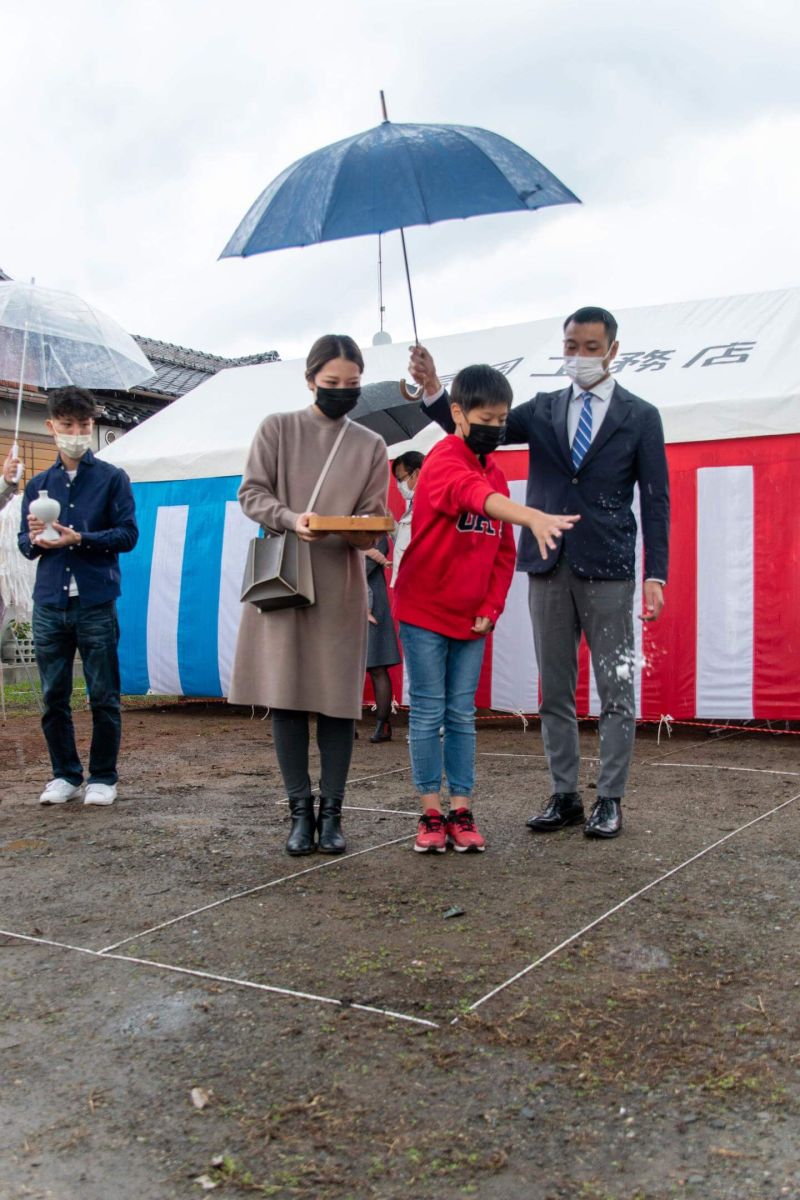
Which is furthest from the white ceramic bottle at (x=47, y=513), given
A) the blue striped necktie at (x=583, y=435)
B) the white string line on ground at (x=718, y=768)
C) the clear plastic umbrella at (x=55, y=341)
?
the white string line on ground at (x=718, y=768)

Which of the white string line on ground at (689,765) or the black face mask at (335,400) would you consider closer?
the black face mask at (335,400)

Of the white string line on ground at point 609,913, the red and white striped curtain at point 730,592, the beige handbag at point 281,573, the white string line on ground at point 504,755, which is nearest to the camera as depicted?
the white string line on ground at point 609,913

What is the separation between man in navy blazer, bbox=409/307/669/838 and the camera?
3.64 meters

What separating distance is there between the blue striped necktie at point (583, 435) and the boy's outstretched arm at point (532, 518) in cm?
51

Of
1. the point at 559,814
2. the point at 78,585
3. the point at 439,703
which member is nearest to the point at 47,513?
the point at 78,585

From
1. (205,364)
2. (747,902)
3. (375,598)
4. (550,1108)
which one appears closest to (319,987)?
(550,1108)

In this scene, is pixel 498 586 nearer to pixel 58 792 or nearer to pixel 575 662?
pixel 575 662

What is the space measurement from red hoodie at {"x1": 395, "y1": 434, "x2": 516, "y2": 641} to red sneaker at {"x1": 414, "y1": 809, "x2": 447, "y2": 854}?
0.59 m

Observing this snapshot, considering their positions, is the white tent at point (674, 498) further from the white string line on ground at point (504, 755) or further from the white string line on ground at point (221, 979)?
the white string line on ground at point (221, 979)

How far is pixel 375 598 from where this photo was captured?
6547 millimetres

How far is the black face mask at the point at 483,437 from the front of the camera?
3453 millimetres

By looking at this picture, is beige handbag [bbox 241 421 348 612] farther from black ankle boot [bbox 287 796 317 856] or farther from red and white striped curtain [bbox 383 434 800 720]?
red and white striped curtain [bbox 383 434 800 720]

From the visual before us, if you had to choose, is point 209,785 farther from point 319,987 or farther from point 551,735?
point 319,987

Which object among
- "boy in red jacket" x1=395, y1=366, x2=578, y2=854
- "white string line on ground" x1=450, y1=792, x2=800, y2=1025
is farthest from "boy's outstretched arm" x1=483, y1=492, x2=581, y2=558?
"white string line on ground" x1=450, y1=792, x2=800, y2=1025
